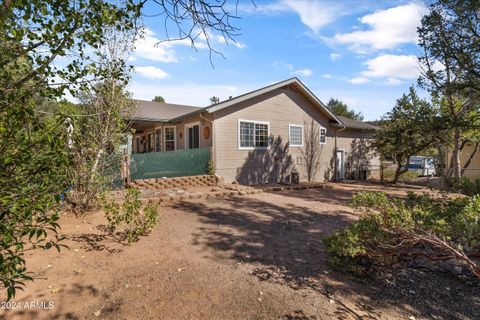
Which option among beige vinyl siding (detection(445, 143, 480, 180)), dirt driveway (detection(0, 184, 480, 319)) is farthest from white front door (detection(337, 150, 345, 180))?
dirt driveway (detection(0, 184, 480, 319))

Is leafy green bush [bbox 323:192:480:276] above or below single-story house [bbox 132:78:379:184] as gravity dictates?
below

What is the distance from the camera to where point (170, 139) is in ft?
53.2

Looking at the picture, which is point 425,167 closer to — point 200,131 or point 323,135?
point 323,135

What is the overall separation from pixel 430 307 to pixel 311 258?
1827mm

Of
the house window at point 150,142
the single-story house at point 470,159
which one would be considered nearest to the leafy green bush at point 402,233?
the house window at point 150,142

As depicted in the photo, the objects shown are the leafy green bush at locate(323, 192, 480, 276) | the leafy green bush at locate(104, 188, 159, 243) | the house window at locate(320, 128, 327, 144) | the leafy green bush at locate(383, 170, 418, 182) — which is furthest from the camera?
the leafy green bush at locate(383, 170, 418, 182)

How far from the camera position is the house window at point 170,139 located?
630 inches

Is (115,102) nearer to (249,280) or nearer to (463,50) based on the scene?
(249,280)

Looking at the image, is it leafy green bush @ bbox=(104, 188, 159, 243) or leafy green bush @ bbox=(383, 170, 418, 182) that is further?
leafy green bush @ bbox=(383, 170, 418, 182)

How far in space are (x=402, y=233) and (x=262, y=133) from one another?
1070 cm

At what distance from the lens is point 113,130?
7738mm

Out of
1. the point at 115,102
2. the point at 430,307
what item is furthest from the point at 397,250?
the point at 115,102

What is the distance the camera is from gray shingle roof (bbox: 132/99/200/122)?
14.9m

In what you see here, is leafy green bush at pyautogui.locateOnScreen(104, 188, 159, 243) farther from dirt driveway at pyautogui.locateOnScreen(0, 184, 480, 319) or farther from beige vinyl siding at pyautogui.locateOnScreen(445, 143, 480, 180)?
beige vinyl siding at pyautogui.locateOnScreen(445, 143, 480, 180)
